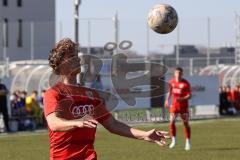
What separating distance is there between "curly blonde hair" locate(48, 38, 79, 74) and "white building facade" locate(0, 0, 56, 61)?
119 ft

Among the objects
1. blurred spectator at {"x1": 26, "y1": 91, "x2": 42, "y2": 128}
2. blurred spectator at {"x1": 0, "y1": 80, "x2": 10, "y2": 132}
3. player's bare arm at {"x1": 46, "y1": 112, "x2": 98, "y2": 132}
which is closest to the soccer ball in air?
player's bare arm at {"x1": 46, "y1": 112, "x2": 98, "y2": 132}

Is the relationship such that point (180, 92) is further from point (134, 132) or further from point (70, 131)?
point (70, 131)

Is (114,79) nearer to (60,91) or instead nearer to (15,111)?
(60,91)

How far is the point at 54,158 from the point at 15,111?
2238 centimetres

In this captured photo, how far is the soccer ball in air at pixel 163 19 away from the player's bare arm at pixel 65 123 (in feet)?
13.3

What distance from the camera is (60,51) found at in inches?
257

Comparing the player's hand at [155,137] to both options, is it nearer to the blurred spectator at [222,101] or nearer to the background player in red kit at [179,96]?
the background player in red kit at [179,96]

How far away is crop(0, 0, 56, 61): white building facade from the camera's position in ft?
145

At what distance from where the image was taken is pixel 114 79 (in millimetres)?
11172

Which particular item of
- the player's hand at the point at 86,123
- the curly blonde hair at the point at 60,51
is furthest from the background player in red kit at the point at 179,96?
the player's hand at the point at 86,123

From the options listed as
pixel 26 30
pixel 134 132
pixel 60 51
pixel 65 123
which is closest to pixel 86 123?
pixel 65 123

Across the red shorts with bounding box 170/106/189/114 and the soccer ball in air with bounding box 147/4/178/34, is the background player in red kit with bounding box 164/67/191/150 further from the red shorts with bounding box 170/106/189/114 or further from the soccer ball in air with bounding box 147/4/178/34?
the soccer ball in air with bounding box 147/4/178/34

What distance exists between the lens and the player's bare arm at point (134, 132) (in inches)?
263

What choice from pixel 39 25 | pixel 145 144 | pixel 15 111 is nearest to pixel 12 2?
pixel 39 25
